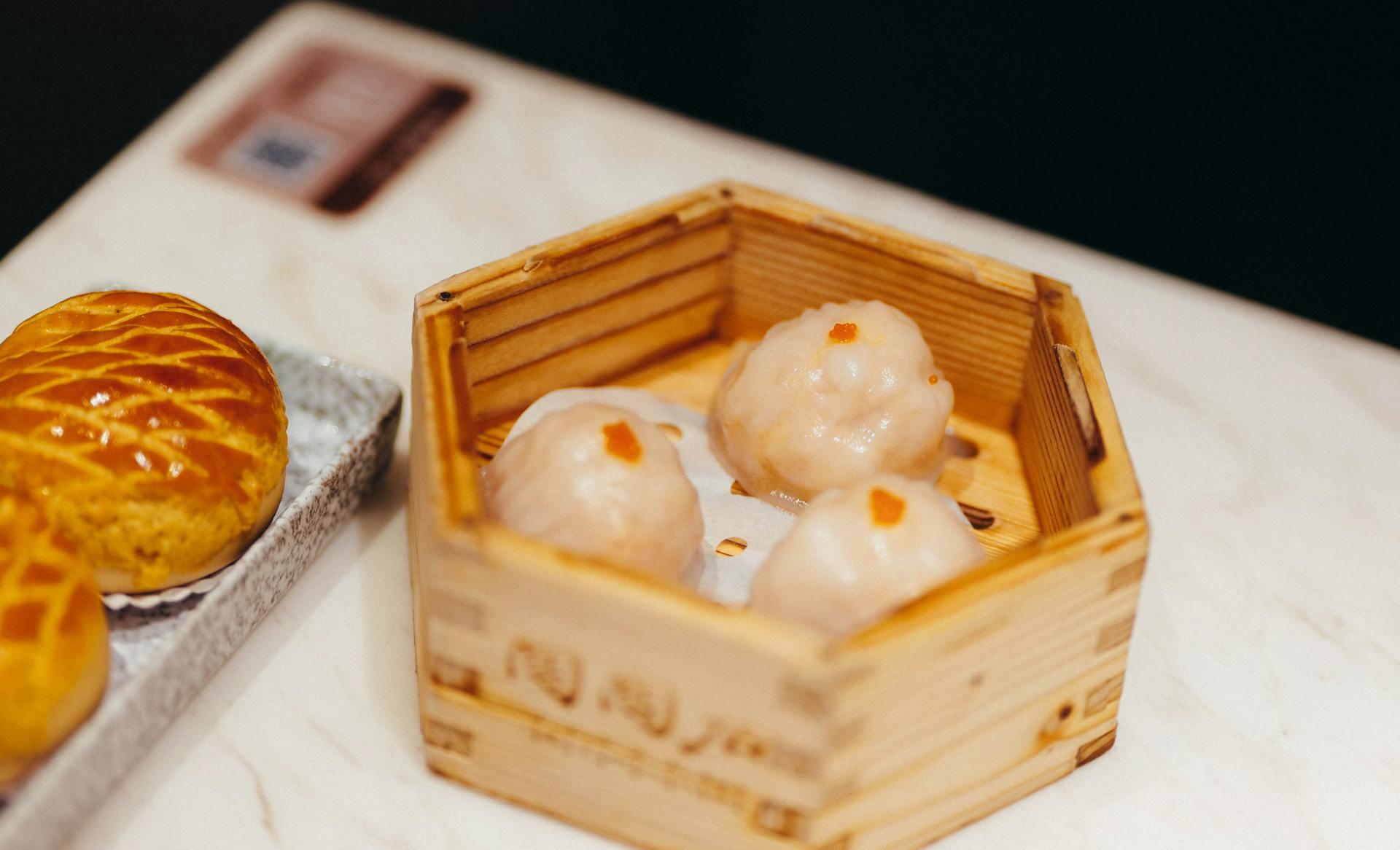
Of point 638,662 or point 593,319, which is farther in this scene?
point 593,319

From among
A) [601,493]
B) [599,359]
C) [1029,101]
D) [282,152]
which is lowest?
[1029,101]

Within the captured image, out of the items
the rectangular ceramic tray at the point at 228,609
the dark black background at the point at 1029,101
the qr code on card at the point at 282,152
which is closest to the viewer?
the rectangular ceramic tray at the point at 228,609

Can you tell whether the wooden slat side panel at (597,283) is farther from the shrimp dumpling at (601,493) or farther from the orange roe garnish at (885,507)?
the orange roe garnish at (885,507)

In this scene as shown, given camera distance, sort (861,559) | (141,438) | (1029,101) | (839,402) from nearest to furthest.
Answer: (861,559) < (141,438) < (839,402) < (1029,101)

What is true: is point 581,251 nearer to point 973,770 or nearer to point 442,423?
point 442,423

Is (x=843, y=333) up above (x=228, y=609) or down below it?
above

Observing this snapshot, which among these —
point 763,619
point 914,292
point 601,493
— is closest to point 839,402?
point 914,292

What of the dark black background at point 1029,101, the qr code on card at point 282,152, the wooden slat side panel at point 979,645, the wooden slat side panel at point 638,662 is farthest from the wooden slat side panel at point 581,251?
the dark black background at point 1029,101

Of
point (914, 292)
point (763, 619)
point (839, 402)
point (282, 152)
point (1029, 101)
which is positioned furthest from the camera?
point (1029, 101)
